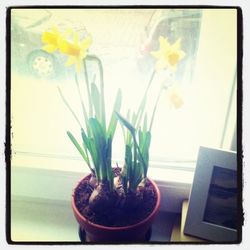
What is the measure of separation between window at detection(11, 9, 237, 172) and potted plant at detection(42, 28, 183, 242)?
0.09ft

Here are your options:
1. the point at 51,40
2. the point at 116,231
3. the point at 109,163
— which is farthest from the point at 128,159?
the point at 51,40

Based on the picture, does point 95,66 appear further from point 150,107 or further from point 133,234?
point 133,234

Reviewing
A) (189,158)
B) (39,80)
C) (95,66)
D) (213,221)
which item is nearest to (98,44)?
(95,66)

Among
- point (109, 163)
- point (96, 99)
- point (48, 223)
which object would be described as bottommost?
point (48, 223)

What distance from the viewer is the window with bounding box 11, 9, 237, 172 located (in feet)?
2.40

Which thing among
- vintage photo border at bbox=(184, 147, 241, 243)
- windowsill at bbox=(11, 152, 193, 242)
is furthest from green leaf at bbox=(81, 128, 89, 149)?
vintage photo border at bbox=(184, 147, 241, 243)

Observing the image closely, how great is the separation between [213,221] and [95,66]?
41 cm

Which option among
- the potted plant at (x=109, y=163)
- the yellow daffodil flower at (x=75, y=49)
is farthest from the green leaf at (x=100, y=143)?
the yellow daffodil flower at (x=75, y=49)

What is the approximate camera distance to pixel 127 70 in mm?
753

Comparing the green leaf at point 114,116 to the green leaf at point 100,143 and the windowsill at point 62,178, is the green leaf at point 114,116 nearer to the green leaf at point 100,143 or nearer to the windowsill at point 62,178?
the green leaf at point 100,143

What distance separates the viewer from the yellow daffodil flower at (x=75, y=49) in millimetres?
690

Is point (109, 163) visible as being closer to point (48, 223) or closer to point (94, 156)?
point (94, 156)

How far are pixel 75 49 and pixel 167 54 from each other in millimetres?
175

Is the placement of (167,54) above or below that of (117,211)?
above
